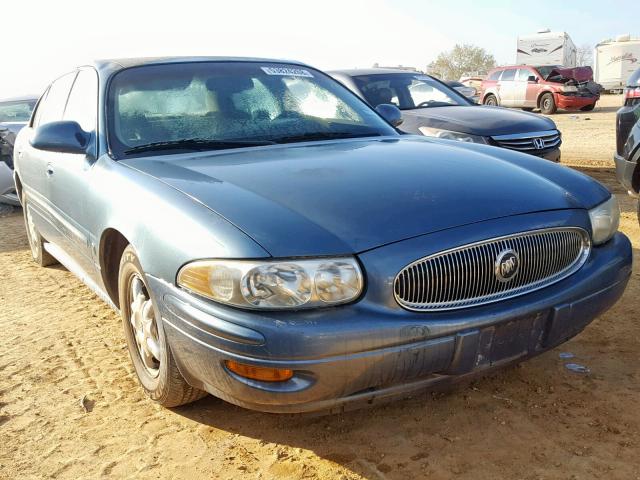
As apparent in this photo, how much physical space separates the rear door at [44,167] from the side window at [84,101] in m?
0.20

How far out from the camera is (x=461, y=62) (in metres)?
72.2

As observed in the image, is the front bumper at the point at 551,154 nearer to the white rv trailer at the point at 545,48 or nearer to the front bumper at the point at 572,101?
the front bumper at the point at 572,101

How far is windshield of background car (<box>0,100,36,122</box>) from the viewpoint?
9.58 metres

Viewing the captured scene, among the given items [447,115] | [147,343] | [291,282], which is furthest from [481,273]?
[447,115]

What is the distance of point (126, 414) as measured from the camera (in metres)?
3.00

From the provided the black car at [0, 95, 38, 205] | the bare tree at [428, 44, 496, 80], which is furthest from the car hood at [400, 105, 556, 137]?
the bare tree at [428, 44, 496, 80]

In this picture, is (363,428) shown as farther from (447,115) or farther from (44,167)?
(447,115)

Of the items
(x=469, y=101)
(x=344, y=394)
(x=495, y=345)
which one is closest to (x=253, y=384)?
(x=344, y=394)

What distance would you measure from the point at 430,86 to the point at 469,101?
1.73 ft

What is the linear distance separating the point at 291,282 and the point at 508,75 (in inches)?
883

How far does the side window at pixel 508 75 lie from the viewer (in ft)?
74.7

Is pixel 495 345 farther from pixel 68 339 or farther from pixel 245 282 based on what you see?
pixel 68 339

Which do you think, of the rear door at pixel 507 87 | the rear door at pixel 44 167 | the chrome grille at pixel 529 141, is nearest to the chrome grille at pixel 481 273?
the rear door at pixel 44 167

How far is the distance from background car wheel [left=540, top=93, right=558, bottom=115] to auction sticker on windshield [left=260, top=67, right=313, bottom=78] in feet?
63.6
